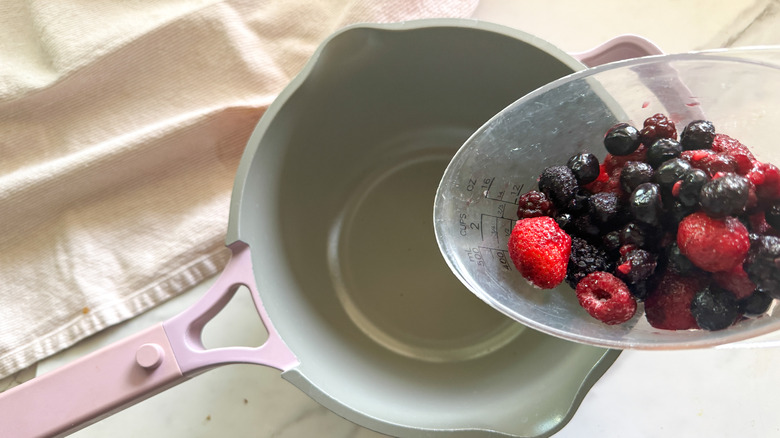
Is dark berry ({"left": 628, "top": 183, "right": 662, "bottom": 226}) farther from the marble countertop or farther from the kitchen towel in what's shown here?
the kitchen towel

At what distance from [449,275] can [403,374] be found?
0.19m

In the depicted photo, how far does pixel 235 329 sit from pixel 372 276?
0.25 metres

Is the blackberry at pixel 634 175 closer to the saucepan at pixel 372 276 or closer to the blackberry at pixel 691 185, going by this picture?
the blackberry at pixel 691 185

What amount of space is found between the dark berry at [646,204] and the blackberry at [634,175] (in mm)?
17

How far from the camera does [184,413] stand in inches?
35.0

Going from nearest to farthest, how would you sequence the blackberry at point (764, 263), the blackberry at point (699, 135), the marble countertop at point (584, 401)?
the blackberry at point (764, 263) → the blackberry at point (699, 135) → the marble countertop at point (584, 401)

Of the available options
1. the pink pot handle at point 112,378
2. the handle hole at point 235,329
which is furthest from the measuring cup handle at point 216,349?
the handle hole at point 235,329

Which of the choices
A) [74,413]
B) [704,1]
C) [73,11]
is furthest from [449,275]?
[73,11]

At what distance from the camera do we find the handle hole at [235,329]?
915 millimetres

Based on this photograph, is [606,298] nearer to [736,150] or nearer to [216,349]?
[736,150]

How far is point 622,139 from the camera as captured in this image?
723mm

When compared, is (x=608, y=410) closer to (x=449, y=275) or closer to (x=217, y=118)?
(x=449, y=275)

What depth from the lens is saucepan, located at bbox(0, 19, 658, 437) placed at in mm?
679

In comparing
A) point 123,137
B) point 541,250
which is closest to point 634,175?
point 541,250
